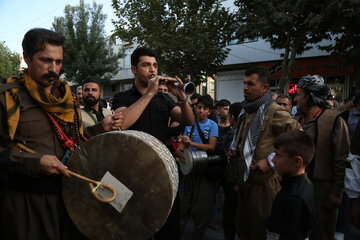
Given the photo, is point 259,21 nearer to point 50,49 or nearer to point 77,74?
point 50,49

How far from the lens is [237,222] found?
3.17 meters

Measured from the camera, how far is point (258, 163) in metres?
2.79

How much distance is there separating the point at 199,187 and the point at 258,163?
4.98ft

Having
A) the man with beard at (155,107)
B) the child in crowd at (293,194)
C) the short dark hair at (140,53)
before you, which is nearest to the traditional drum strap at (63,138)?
the man with beard at (155,107)

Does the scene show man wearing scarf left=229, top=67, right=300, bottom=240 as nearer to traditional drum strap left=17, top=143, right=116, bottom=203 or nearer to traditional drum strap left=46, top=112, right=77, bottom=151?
traditional drum strap left=17, top=143, right=116, bottom=203

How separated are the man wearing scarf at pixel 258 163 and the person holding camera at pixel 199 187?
91cm

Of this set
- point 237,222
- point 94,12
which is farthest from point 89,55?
point 237,222

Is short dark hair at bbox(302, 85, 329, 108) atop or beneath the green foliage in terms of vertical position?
beneath

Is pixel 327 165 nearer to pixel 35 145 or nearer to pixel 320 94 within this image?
pixel 320 94

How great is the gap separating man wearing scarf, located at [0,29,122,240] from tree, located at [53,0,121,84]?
20565 mm

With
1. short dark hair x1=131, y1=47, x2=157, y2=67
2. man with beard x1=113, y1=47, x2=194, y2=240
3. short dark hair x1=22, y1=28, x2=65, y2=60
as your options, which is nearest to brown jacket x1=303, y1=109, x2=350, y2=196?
man with beard x1=113, y1=47, x2=194, y2=240

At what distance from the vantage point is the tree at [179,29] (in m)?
13.3

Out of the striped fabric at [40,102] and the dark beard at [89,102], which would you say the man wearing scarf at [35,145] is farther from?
the dark beard at [89,102]

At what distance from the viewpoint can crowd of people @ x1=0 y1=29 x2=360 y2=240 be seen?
1.81m
